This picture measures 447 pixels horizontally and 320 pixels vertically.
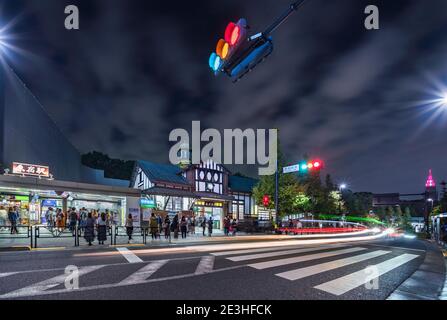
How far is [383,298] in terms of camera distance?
5219mm

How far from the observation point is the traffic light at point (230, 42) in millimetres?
5398

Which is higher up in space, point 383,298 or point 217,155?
point 217,155

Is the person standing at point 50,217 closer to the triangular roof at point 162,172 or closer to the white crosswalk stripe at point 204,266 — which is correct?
the triangular roof at point 162,172

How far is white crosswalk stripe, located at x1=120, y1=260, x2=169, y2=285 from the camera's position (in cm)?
625

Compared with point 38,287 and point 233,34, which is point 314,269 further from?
point 38,287

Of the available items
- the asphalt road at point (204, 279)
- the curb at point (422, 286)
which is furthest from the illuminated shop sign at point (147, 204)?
the curb at point (422, 286)

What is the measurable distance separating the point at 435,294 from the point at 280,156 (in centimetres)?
2887

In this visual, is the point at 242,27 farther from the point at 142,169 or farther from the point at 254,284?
the point at 142,169

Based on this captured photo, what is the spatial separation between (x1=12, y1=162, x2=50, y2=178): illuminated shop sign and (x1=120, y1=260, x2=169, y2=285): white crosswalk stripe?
709 inches

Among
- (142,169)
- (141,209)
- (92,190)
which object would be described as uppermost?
(142,169)

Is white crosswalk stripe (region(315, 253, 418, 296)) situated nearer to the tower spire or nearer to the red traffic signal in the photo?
the red traffic signal

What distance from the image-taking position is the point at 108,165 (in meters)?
76.9
